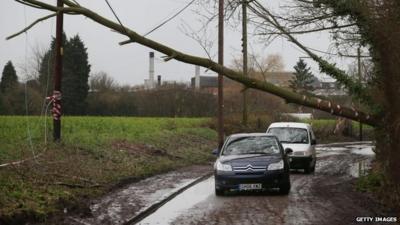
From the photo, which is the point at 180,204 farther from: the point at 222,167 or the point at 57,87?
the point at 57,87

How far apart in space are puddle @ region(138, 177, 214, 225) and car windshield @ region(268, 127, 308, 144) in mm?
5016

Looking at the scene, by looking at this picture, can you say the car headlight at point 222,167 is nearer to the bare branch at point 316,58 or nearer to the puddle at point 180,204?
the puddle at point 180,204

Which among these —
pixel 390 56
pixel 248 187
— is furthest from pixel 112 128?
pixel 390 56

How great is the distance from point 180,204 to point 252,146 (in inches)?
129

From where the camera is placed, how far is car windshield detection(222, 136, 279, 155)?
1667 centimetres

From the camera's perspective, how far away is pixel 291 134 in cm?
2411

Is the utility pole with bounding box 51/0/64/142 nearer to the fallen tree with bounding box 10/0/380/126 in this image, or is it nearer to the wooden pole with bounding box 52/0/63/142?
the wooden pole with bounding box 52/0/63/142

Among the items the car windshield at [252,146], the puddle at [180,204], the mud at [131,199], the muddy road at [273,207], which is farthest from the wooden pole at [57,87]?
the car windshield at [252,146]

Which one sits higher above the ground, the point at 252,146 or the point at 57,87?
the point at 57,87

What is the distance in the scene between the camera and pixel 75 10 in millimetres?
12000

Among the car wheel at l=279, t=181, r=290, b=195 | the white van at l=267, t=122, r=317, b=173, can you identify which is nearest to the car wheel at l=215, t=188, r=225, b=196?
the car wheel at l=279, t=181, r=290, b=195

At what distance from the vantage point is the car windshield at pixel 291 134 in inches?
931

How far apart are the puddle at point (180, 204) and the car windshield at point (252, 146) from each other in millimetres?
1272

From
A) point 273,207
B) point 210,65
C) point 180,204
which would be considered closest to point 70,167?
point 180,204
